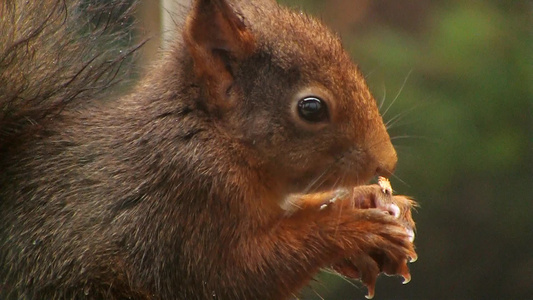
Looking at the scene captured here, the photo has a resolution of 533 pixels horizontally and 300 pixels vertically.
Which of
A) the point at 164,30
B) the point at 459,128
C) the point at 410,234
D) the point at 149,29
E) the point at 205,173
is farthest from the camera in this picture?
the point at 459,128

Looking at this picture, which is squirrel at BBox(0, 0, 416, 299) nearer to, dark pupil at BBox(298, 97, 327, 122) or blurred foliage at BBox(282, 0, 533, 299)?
dark pupil at BBox(298, 97, 327, 122)

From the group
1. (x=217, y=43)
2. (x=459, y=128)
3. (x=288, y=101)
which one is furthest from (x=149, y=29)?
(x=459, y=128)

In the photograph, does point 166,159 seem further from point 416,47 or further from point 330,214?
point 416,47

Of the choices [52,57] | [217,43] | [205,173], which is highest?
[217,43]

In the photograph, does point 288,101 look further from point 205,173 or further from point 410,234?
point 410,234

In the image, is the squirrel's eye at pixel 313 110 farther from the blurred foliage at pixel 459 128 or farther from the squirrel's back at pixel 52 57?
the blurred foliage at pixel 459 128

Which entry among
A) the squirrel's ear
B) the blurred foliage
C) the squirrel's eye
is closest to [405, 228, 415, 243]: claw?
the squirrel's eye

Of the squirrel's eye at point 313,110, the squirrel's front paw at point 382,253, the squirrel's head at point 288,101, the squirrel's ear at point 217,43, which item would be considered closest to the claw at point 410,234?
the squirrel's front paw at point 382,253

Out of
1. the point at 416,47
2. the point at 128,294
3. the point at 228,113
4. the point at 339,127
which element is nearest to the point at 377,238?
the point at 339,127
